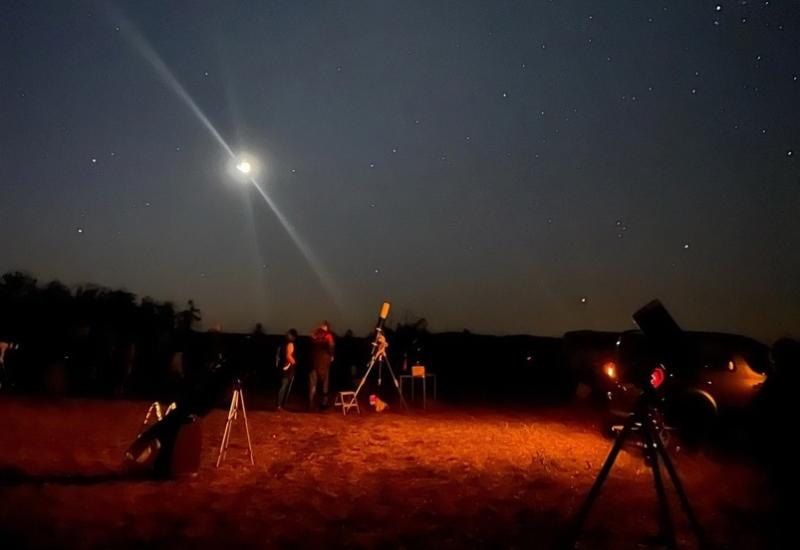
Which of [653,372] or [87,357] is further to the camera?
[87,357]

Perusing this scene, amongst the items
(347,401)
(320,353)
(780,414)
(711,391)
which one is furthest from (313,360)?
(780,414)

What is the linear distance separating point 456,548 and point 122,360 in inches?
467

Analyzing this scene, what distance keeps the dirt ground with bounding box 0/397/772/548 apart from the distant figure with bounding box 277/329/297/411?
2.05 meters

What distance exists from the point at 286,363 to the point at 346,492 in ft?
21.2

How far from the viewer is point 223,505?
6.35 metres

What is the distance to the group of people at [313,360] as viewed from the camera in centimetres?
1320

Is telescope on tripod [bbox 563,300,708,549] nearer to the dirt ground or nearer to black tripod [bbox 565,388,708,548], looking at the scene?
black tripod [bbox 565,388,708,548]

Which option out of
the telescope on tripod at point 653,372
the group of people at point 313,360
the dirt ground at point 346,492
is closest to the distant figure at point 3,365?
the dirt ground at point 346,492

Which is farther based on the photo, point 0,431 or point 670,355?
point 0,431

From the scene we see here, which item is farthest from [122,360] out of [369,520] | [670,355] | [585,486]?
[670,355]

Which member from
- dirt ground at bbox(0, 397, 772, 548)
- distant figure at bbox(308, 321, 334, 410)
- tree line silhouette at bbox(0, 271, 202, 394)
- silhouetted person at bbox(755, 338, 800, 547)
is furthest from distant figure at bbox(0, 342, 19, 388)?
silhouetted person at bbox(755, 338, 800, 547)

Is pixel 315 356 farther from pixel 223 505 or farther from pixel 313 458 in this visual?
pixel 223 505

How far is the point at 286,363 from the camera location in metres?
13.2

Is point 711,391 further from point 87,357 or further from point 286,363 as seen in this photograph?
point 87,357
